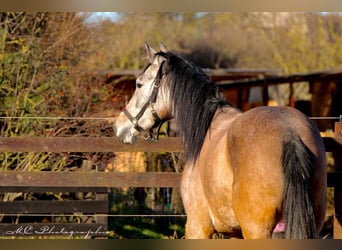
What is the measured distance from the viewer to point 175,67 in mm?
5430

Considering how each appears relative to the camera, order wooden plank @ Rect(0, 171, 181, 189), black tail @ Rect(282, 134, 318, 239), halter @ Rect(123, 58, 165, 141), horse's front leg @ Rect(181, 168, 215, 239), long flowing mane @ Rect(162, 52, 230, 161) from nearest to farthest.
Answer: black tail @ Rect(282, 134, 318, 239) < horse's front leg @ Rect(181, 168, 215, 239) < long flowing mane @ Rect(162, 52, 230, 161) < halter @ Rect(123, 58, 165, 141) < wooden plank @ Rect(0, 171, 181, 189)

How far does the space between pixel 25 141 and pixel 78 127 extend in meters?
1.88

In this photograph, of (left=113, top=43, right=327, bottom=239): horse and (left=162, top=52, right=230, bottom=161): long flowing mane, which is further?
(left=162, top=52, right=230, bottom=161): long flowing mane

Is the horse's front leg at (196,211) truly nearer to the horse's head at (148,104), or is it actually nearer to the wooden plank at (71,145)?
the horse's head at (148,104)

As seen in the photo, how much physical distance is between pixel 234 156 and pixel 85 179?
267 cm

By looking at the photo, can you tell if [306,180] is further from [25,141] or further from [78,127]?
[78,127]

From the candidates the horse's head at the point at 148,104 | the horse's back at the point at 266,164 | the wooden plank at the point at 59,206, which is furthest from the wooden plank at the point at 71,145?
the horse's back at the point at 266,164

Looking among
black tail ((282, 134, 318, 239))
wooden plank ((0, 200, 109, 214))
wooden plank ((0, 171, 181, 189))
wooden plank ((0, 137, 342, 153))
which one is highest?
wooden plank ((0, 137, 342, 153))

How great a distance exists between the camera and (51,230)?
697 centimetres

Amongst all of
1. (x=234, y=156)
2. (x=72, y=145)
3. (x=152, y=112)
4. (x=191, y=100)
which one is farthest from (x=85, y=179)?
(x=234, y=156)

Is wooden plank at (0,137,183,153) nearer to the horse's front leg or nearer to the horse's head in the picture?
the horse's head

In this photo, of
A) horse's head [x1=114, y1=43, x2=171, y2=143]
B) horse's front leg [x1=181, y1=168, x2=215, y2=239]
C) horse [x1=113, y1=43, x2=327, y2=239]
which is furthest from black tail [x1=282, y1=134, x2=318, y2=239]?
horse's head [x1=114, y1=43, x2=171, y2=143]

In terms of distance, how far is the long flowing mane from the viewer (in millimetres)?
5207

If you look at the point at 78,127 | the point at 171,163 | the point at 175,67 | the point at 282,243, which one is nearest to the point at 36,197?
the point at 78,127
